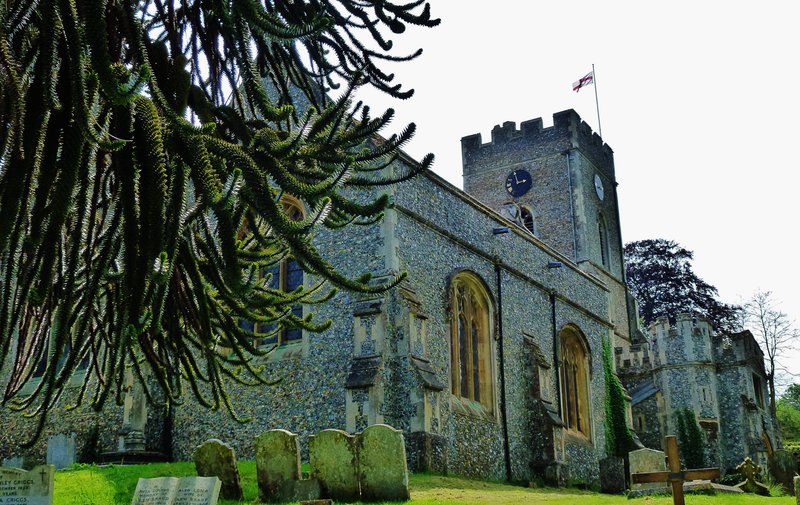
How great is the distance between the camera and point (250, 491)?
972 centimetres

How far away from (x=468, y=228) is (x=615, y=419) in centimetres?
809

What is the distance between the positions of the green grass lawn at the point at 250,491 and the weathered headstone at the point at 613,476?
5.17 metres

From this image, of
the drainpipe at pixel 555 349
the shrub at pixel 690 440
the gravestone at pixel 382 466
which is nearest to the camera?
the gravestone at pixel 382 466

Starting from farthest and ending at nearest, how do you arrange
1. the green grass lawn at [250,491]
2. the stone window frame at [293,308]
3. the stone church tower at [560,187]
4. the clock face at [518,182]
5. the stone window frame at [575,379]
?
the clock face at [518,182]
the stone church tower at [560,187]
the stone window frame at [575,379]
the stone window frame at [293,308]
the green grass lawn at [250,491]

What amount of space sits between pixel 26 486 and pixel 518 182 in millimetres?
25950

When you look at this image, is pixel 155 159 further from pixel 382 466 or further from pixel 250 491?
pixel 250 491

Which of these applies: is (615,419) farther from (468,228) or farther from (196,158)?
(196,158)

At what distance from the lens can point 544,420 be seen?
16.2m

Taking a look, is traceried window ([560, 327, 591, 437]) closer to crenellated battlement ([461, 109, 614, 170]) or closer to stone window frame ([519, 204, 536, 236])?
stone window frame ([519, 204, 536, 236])

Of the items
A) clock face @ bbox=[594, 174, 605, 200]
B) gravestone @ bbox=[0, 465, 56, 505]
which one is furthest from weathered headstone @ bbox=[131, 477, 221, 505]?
clock face @ bbox=[594, 174, 605, 200]

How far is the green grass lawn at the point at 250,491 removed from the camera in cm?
890

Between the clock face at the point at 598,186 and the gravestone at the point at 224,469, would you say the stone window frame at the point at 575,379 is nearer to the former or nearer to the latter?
the gravestone at the point at 224,469

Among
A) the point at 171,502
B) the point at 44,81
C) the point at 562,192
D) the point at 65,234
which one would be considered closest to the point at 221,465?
the point at 171,502

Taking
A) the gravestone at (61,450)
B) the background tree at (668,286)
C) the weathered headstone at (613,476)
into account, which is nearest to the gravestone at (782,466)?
the weathered headstone at (613,476)
